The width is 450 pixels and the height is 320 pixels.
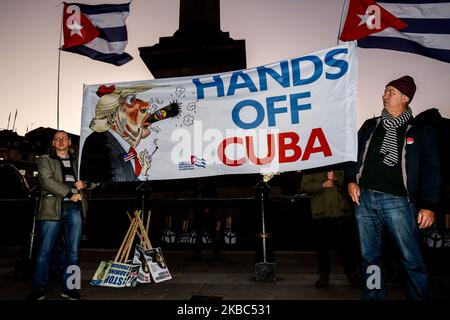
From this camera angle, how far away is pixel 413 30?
15.4 feet

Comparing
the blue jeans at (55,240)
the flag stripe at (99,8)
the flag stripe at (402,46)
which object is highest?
the flag stripe at (99,8)

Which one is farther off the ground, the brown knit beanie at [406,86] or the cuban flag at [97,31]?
the cuban flag at [97,31]

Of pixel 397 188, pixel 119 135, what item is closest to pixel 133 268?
pixel 119 135

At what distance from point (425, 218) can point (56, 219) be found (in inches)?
162

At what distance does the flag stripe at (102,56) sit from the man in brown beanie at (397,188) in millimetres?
5382

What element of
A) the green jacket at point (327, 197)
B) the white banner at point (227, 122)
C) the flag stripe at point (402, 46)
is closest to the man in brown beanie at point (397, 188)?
the white banner at point (227, 122)

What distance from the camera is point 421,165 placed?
3084 millimetres

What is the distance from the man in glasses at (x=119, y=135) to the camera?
190 inches

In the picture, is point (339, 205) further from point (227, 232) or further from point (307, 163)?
point (227, 232)

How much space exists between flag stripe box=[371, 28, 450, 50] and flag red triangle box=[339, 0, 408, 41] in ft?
0.23

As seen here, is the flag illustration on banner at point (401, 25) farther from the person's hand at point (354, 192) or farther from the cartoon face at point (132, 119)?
the cartoon face at point (132, 119)

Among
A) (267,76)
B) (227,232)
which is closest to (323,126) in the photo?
(267,76)

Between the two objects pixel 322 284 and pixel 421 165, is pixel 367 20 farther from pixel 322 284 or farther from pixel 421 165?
pixel 322 284

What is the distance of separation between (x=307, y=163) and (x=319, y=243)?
152 cm
